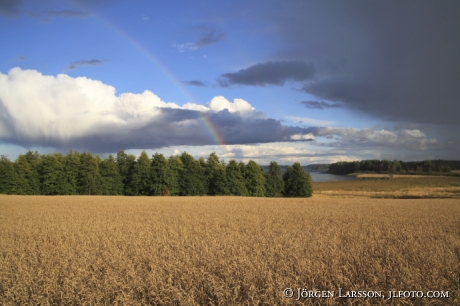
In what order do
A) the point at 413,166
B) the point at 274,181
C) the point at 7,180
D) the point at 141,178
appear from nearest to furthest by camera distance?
the point at 7,180, the point at 141,178, the point at 274,181, the point at 413,166

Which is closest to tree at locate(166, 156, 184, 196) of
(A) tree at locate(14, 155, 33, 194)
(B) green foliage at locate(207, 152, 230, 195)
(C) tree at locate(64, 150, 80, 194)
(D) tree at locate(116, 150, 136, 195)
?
(B) green foliage at locate(207, 152, 230, 195)

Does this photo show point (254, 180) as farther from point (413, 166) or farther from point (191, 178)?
point (413, 166)

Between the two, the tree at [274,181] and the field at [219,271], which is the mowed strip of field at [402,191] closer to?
the tree at [274,181]

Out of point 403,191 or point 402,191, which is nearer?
point 403,191

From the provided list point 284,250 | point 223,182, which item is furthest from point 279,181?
point 284,250

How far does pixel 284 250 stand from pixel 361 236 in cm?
454

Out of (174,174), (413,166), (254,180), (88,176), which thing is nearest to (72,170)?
(88,176)

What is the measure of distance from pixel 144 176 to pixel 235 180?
20.3 meters

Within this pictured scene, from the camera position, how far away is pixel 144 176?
7106 centimetres

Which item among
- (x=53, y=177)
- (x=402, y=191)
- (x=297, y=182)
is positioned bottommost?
(x=402, y=191)

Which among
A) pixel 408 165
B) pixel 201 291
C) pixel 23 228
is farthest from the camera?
pixel 408 165

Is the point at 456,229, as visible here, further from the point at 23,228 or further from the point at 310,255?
the point at 23,228

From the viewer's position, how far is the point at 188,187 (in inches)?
2798

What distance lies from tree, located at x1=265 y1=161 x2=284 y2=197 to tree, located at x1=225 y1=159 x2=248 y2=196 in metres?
6.40
